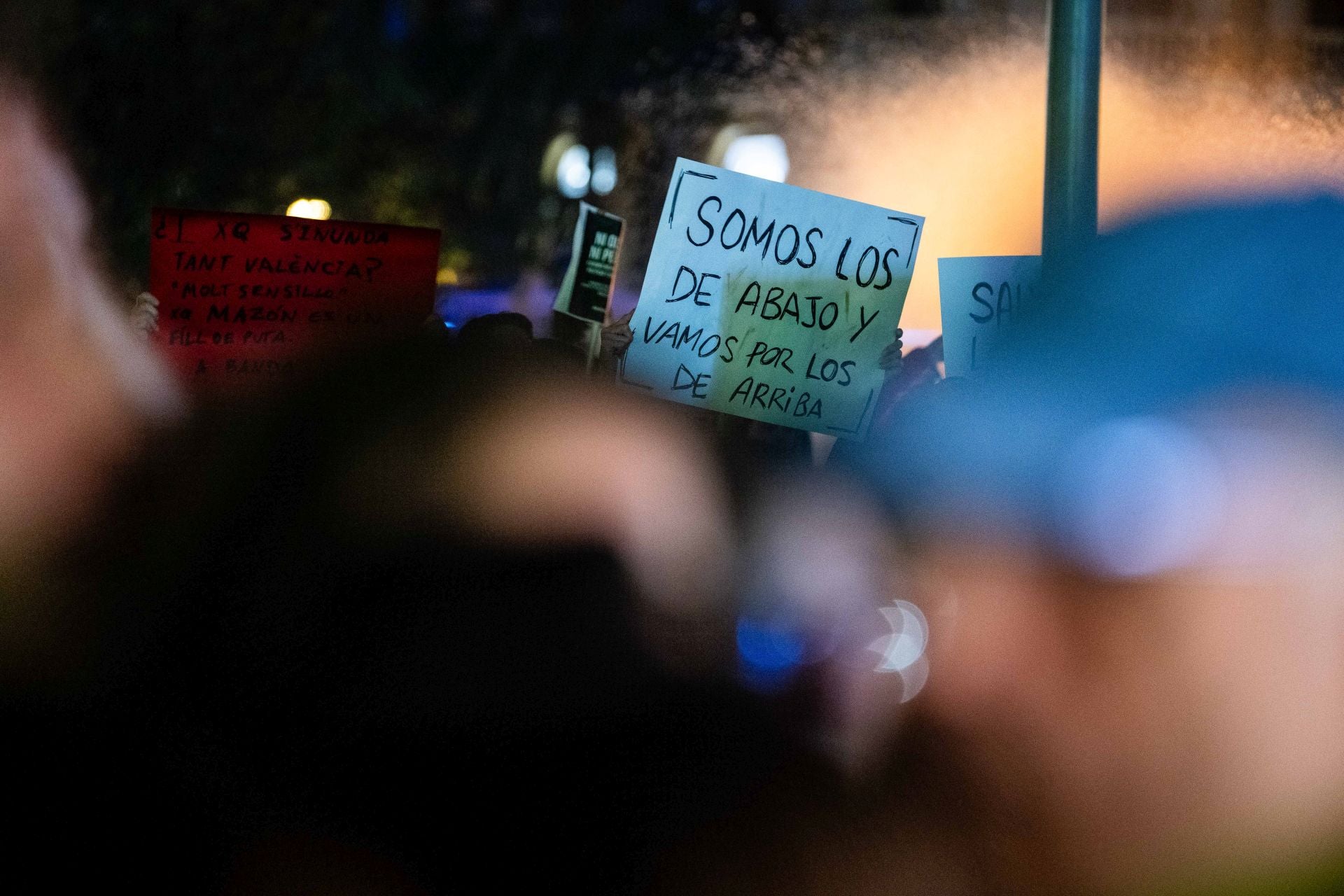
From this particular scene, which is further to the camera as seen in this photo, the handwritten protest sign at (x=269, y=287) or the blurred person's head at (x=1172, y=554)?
the handwritten protest sign at (x=269, y=287)

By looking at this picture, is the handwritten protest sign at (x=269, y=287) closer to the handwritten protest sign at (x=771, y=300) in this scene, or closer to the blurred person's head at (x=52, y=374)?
the blurred person's head at (x=52, y=374)

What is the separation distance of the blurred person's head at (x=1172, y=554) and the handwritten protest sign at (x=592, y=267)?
4.55 feet

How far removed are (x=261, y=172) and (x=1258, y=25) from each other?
1072 cm

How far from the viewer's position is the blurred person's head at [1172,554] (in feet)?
11.8

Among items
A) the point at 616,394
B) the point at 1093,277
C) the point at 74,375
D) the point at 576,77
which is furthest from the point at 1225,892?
the point at 576,77

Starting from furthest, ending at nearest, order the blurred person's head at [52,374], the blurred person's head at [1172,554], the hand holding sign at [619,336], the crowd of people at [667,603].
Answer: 1. the hand holding sign at [619,336]
2. the blurred person's head at [52,374]
3. the crowd of people at [667,603]
4. the blurred person's head at [1172,554]

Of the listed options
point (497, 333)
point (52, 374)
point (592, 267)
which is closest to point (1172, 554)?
point (592, 267)

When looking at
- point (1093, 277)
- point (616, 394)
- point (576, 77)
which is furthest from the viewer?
point (576, 77)

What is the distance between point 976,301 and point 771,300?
0.70 metres

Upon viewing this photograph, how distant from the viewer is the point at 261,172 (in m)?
13.5

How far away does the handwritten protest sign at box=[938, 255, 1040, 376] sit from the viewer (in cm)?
454

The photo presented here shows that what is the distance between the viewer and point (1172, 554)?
3.75 meters

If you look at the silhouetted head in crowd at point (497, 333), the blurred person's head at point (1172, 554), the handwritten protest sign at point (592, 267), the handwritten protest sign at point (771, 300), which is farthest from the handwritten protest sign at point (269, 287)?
the blurred person's head at point (1172, 554)

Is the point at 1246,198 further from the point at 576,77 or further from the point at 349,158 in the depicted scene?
the point at 576,77
